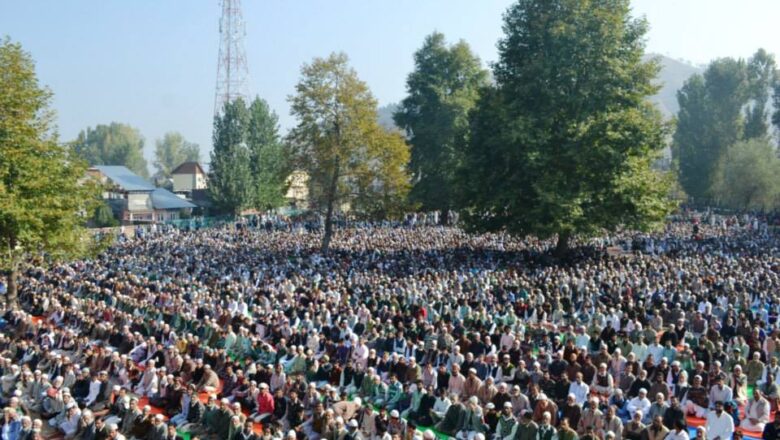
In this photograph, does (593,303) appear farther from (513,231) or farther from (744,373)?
(513,231)

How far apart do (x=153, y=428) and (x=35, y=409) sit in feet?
11.0

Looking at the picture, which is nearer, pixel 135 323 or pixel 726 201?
pixel 135 323

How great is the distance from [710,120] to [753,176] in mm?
9400

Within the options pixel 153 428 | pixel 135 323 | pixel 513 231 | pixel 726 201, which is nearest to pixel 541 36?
pixel 513 231

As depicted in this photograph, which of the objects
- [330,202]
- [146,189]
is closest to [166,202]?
[146,189]

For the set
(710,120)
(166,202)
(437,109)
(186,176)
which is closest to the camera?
(437,109)

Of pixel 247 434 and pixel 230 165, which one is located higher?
pixel 230 165

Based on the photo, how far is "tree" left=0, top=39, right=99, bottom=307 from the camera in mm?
17391

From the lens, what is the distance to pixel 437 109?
140 feet

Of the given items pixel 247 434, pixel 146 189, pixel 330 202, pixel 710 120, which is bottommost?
pixel 247 434

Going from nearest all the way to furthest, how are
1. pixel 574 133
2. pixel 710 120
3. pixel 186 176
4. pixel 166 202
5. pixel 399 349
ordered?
pixel 399 349 → pixel 574 133 → pixel 166 202 → pixel 710 120 → pixel 186 176

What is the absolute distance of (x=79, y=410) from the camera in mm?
10297

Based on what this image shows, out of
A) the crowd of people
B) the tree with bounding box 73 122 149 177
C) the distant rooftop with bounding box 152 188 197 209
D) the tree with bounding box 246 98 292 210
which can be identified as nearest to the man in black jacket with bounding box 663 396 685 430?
the crowd of people

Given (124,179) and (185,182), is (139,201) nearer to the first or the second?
(124,179)
